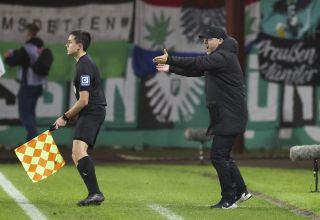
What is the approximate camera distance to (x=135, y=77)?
68.1ft

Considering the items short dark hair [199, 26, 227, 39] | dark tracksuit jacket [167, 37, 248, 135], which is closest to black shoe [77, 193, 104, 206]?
dark tracksuit jacket [167, 37, 248, 135]

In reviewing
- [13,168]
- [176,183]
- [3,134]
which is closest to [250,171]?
[176,183]

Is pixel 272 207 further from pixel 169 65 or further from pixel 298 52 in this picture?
pixel 298 52

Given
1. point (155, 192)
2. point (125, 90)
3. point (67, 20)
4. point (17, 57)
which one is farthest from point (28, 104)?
point (155, 192)

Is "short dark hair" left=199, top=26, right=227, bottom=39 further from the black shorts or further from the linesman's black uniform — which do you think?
the black shorts

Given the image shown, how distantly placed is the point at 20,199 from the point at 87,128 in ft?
4.56

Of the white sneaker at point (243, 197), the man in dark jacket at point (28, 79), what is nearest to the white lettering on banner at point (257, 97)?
the man in dark jacket at point (28, 79)

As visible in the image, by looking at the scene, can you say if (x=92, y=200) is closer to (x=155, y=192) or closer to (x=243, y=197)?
(x=243, y=197)

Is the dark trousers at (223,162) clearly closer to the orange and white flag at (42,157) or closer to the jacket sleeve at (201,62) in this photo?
the jacket sleeve at (201,62)

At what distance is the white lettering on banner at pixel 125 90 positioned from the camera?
68.0ft

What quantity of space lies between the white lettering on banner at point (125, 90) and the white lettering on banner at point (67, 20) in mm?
744

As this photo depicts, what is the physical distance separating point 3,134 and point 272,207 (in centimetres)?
1012

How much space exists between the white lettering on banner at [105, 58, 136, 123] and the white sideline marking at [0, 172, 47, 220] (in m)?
6.42

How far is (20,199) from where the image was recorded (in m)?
11.6
